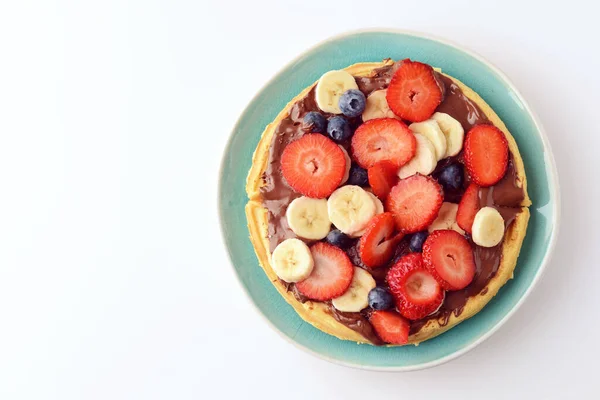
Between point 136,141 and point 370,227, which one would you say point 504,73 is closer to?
point 370,227

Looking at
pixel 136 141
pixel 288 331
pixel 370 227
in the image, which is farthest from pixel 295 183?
pixel 136 141

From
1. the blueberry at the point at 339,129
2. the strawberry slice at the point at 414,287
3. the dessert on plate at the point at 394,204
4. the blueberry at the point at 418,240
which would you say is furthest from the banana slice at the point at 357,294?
the blueberry at the point at 339,129

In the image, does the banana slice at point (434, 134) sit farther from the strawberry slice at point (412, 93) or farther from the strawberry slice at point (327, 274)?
the strawberry slice at point (327, 274)

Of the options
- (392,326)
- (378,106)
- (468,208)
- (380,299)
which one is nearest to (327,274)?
(380,299)

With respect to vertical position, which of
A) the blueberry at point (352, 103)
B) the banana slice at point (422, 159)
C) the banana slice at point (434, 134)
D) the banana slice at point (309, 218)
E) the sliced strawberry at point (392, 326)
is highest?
the blueberry at point (352, 103)

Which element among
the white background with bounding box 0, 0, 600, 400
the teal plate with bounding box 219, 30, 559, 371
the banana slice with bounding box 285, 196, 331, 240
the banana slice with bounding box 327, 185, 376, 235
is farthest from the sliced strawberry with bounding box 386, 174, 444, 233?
the white background with bounding box 0, 0, 600, 400

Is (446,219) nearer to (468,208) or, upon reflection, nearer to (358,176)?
(468,208)
